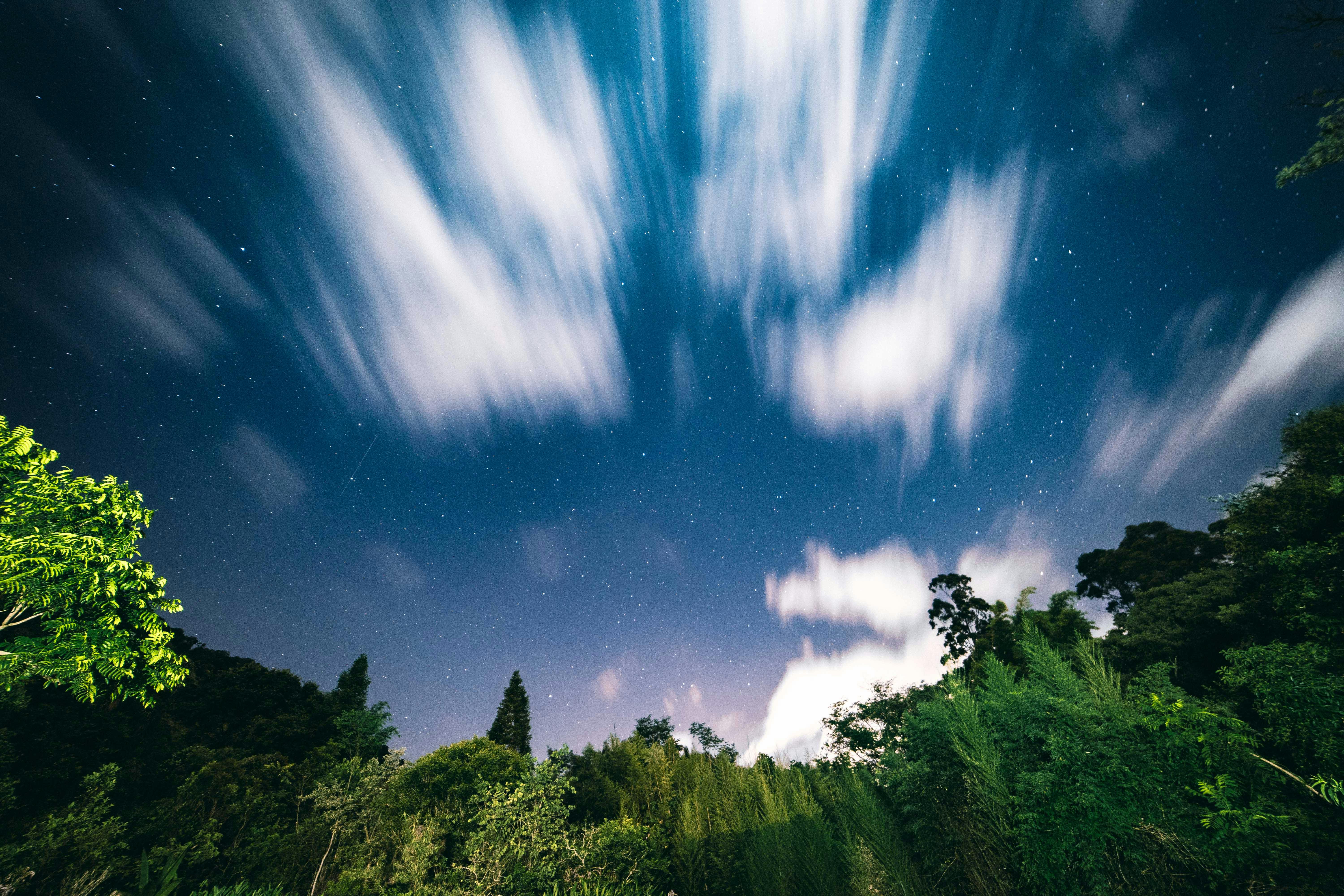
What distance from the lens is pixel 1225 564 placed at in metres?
20.5

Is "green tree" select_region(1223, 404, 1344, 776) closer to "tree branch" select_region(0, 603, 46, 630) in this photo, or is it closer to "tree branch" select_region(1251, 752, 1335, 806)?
"tree branch" select_region(1251, 752, 1335, 806)

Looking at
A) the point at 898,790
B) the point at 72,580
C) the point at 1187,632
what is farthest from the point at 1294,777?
the point at 72,580

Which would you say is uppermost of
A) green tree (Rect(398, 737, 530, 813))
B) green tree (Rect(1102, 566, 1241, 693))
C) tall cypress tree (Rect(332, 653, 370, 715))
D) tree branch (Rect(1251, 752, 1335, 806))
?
tall cypress tree (Rect(332, 653, 370, 715))

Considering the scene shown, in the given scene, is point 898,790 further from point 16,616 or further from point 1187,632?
point 16,616

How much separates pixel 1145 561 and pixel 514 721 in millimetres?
54956

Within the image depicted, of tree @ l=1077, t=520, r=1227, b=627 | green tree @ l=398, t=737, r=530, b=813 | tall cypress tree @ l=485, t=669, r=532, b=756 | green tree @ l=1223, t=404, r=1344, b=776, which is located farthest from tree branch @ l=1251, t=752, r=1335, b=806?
tall cypress tree @ l=485, t=669, r=532, b=756

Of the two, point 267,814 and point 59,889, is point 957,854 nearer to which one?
point 59,889

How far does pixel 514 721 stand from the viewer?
43.8 m

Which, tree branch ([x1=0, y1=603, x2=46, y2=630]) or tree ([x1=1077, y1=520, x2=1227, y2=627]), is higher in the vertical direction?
tree ([x1=1077, y1=520, x2=1227, y2=627])

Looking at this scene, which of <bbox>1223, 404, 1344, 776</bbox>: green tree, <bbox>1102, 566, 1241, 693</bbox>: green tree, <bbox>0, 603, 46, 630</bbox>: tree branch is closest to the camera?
<bbox>0, 603, 46, 630</bbox>: tree branch

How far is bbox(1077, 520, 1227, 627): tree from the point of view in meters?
28.7

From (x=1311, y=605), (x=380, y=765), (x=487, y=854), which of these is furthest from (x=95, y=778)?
(x=1311, y=605)

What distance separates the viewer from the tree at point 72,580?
869 centimetres

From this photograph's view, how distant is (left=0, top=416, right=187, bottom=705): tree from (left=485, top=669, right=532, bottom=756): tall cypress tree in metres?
37.5
